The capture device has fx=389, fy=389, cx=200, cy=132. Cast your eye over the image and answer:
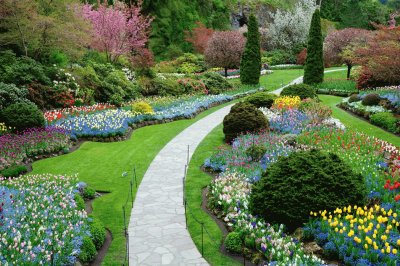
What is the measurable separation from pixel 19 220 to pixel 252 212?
450cm

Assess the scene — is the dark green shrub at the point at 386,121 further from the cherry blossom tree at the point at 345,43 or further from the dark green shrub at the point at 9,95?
the dark green shrub at the point at 9,95

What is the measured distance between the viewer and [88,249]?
6961mm

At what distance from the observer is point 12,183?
9.73m

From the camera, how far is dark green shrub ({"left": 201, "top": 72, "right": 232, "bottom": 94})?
27.7 meters

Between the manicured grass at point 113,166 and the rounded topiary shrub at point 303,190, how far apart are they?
2957 millimetres

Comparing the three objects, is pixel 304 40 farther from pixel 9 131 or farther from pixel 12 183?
pixel 12 183

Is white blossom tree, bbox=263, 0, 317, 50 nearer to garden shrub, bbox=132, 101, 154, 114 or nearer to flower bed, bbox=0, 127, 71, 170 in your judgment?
garden shrub, bbox=132, 101, 154, 114

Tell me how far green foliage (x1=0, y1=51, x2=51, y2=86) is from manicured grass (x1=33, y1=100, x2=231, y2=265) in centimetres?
549

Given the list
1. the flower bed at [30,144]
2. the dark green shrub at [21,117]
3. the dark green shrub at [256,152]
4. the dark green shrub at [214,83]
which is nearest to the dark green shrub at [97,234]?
the dark green shrub at [256,152]

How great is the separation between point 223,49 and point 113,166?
21.3m

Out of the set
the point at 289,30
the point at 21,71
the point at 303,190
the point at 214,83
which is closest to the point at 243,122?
the point at 303,190

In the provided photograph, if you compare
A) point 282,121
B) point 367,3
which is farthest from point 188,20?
point 367,3

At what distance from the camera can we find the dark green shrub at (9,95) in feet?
52.6

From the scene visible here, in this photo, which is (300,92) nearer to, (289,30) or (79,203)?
(79,203)
